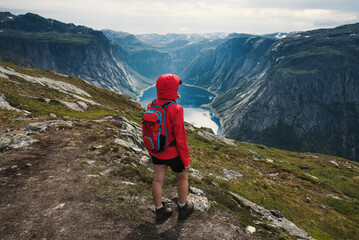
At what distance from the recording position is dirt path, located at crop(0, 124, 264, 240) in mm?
6652

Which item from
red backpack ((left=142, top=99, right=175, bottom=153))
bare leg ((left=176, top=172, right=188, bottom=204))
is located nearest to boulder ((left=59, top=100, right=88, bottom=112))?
red backpack ((left=142, top=99, right=175, bottom=153))

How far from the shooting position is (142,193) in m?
9.53

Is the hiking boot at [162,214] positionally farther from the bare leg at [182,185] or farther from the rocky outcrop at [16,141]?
the rocky outcrop at [16,141]

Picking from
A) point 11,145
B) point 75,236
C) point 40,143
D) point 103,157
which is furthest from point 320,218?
point 11,145

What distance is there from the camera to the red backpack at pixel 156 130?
691 cm

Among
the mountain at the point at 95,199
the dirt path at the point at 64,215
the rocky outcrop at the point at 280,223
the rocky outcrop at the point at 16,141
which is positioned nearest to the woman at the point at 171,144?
the dirt path at the point at 64,215

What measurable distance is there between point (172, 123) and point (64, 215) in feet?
16.9

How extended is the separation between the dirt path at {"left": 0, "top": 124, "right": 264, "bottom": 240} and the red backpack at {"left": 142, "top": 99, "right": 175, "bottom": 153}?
2.87 meters

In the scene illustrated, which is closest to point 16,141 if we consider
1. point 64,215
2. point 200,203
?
point 64,215

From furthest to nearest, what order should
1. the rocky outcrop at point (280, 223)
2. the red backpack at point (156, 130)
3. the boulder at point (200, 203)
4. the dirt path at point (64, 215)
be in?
the rocky outcrop at point (280, 223) → the boulder at point (200, 203) → the red backpack at point (156, 130) → the dirt path at point (64, 215)

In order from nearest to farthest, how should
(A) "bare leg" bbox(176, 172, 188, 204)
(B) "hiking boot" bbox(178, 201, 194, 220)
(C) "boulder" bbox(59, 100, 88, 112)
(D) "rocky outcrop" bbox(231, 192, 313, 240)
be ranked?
1. (A) "bare leg" bbox(176, 172, 188, 204)
2. (B) "hiking boot" bbox(178, 201, 194, 220)
3. (D) "rocky outcrop" bbox(231, 192, 313, 240)
4. (C) "boulder" bbox(59, 100, 88, 112)

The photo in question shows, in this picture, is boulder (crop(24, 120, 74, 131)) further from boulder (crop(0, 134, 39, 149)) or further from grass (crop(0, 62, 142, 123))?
grass (crop(0, 62, 142, 123))

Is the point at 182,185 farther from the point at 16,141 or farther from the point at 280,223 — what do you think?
the point at 16,141

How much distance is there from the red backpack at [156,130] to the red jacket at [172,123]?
0.17 m
